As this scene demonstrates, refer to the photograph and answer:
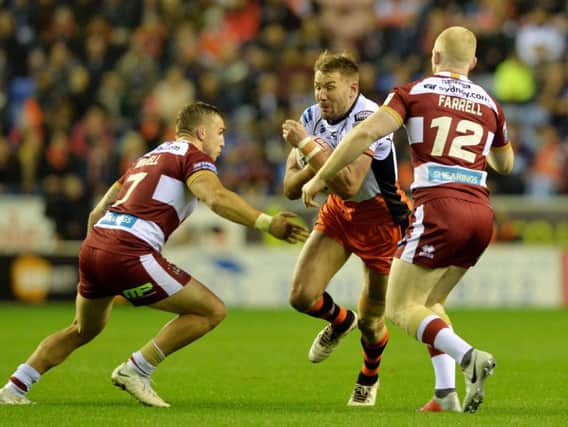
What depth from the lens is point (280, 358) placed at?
12.6m

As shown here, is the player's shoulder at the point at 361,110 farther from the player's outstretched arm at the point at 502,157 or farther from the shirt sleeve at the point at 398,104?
the shirt sleeve at the point at 398,104

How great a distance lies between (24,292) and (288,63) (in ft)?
19.0

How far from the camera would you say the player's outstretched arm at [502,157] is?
Answer: 8.44 meters

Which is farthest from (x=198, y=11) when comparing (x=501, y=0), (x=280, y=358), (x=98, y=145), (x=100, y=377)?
(x=100, y=377)

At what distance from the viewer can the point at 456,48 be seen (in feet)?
26.3

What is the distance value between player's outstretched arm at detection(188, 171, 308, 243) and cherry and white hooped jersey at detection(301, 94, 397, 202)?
1.30m

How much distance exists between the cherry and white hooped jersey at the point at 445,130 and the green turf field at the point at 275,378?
4.69ft

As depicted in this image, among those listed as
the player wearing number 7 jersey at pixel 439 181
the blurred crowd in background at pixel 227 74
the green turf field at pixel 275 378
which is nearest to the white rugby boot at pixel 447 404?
the player wearing number 7 jersey at pixel 439 181

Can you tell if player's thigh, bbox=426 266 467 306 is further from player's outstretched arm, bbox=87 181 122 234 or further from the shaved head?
player's outstretched arm, bbox=87 181 122 234

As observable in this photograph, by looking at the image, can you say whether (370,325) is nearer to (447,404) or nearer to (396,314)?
(447,404)

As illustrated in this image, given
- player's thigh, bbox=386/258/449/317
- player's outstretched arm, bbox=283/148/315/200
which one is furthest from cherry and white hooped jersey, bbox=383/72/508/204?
player's outstretched arm, bbox=283/148/315/200

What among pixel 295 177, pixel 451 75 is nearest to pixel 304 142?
pixel 295 177

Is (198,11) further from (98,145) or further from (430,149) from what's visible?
(430,149)

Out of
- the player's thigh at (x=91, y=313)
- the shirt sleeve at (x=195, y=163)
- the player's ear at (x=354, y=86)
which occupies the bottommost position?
the player's thigh at (x=91, y=313)
